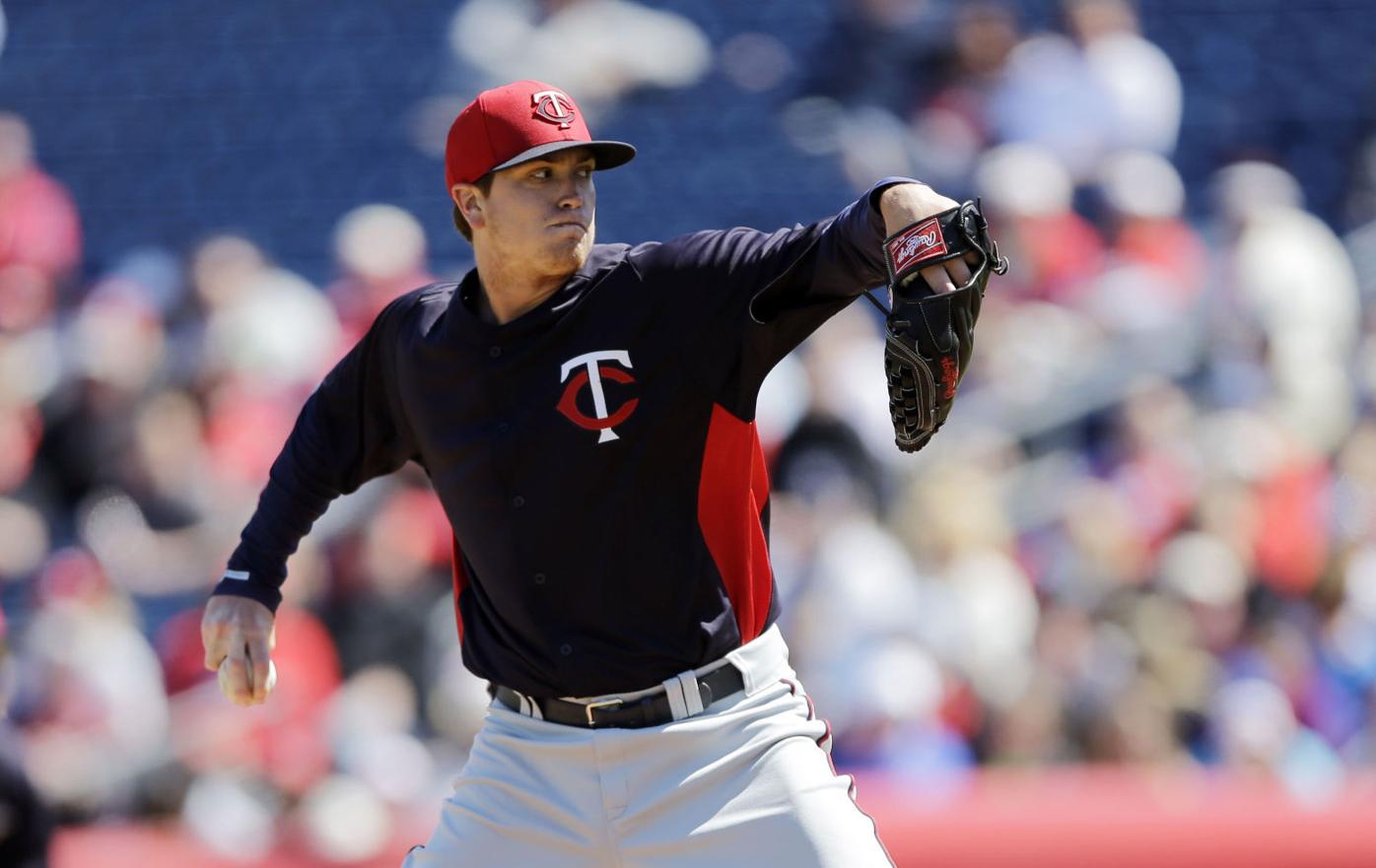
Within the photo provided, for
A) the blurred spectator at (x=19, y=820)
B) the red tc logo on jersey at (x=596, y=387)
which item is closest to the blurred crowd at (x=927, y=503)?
the blurred spectator at (x=19, y=820)

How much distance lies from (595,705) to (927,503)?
4.00 metres

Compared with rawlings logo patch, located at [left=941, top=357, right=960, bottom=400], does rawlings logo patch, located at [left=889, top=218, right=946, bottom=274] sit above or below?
above

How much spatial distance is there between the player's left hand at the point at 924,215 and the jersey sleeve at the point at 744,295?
20 centimetres

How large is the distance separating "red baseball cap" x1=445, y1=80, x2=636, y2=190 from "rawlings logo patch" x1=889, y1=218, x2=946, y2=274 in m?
0.72

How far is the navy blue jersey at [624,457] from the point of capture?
3.22 m

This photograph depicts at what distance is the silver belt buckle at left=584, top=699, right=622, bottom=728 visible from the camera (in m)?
3.24

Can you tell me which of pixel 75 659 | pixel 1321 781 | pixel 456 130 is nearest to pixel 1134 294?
pixel 1321 781

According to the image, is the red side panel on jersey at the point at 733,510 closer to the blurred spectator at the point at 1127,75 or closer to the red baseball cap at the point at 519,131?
the red baseball cap at the point at 519,131

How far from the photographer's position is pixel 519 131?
10.9 feet

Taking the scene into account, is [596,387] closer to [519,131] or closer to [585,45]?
[519,131]

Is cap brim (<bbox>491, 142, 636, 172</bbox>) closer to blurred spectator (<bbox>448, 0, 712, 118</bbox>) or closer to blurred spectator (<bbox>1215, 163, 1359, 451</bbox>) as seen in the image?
blurred spectator (<bbox>1215, 163, 1359, 451</bbox>)

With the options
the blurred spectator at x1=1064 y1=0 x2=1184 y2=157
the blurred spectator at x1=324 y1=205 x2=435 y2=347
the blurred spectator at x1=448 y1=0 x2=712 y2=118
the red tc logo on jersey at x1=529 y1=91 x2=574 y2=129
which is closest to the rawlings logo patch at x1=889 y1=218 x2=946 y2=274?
the red tc logo on jersey at x1=529 y1=91 x2=574 y2=129

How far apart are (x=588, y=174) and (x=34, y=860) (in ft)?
8.34

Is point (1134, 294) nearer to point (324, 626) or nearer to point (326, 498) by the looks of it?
point (324, 626)
